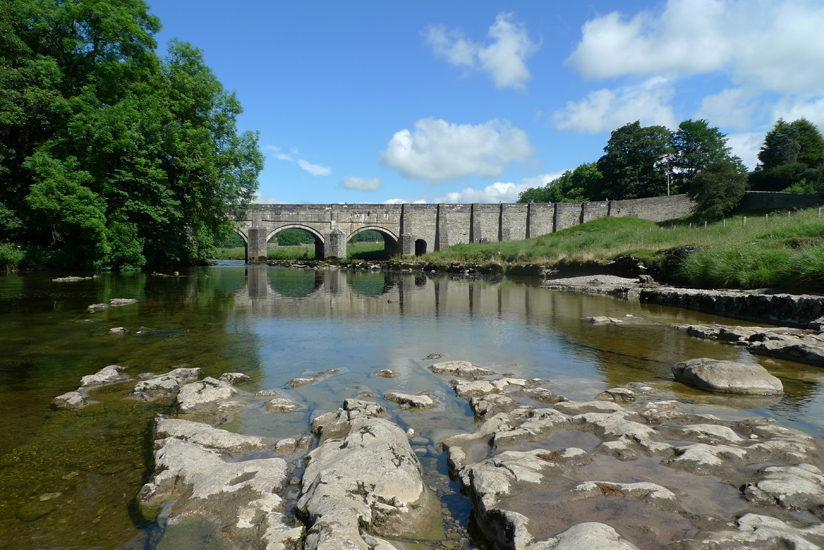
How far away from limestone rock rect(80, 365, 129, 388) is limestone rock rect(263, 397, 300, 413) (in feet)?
7.15

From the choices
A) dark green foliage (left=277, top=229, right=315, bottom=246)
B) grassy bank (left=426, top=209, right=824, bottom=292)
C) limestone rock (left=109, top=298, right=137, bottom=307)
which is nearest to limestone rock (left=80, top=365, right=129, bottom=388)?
limestone rock (left=109, top=298, right=137, bottom=307)

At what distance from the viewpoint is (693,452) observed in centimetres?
354

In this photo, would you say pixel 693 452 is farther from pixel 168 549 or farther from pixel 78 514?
pixel 78 514

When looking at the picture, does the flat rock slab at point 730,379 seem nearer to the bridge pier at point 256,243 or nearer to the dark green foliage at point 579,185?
the bridge pier at point 256,243

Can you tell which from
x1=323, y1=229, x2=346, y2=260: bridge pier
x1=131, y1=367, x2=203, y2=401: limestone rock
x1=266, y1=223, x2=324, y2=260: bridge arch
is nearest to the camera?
x1=131, y1=367, x2=203, y2=401: limestone rock

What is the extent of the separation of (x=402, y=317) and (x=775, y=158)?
47.7 meters

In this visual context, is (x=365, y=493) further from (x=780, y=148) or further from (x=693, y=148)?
(x=693, y=148)

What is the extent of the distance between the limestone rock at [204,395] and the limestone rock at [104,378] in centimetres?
121

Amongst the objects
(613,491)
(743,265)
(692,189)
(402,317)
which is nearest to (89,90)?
(402,317)

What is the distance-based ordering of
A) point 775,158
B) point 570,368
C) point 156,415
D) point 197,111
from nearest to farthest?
1. point 156,415
2. point 570,368
3. point 197,111
4. point 775,158

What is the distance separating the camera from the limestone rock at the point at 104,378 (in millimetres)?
5473

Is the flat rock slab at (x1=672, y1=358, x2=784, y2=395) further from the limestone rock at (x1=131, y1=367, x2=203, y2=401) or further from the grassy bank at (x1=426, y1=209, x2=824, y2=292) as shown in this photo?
the grassy bank at (x1=426, y1=209, x2=824, y2=292)

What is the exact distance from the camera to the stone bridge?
148ft

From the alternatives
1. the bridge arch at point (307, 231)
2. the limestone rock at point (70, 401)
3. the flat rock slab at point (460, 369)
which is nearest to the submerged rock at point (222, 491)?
the limestone rock at point (70, 401)
